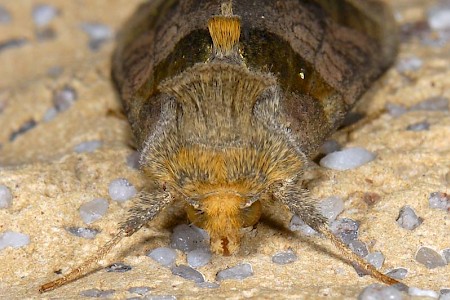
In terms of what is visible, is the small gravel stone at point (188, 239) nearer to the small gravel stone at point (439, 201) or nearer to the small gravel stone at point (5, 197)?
the small gravel stone at point (5, 197)

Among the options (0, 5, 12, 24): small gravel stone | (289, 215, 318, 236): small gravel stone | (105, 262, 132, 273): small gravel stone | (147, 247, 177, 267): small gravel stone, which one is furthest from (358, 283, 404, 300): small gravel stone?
(0, 5, 12, 24): small gravel stone

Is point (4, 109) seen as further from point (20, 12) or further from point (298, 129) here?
point (298, 129)

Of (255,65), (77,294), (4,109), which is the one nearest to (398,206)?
(255,65)

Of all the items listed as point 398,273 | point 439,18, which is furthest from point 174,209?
point 439,18

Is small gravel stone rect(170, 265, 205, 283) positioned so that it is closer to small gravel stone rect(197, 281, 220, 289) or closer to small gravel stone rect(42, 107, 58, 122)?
small gravel stone rect(197, 281, 220, 289)

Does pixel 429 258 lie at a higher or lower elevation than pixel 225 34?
lower

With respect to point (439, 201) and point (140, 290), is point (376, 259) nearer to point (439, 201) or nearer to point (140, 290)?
point (439, 201)
